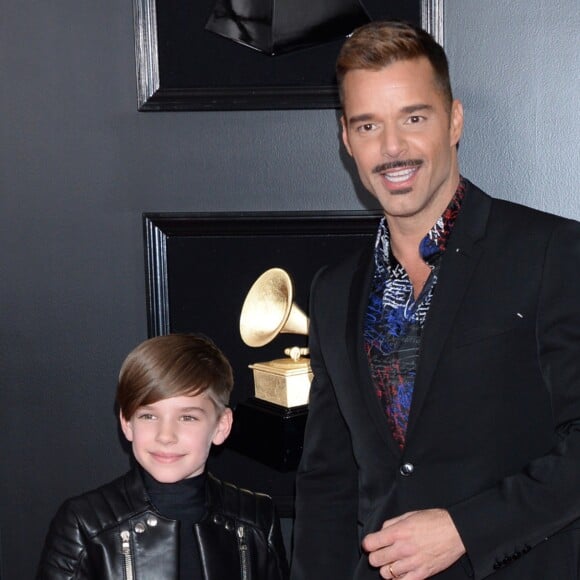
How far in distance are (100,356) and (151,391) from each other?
0.81m

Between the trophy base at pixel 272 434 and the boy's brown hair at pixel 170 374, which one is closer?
the boy's brown hair at pixel 170 374

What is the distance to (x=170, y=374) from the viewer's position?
1928 mm

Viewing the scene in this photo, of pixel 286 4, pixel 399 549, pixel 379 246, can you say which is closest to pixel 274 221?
pixel 286 4

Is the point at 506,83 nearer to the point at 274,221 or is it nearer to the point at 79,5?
the point at 274,221

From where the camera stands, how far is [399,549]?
Answer: 153cm

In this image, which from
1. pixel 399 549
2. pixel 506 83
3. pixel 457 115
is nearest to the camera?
pixel 399 549

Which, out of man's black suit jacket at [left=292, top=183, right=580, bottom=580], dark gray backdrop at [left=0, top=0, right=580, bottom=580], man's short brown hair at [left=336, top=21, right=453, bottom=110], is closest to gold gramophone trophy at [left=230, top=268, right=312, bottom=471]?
dark gray backdrop at [left=0, top=0, right=580, bottom=580]

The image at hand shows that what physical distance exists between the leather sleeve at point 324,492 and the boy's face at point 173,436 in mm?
218

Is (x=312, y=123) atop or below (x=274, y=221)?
atop

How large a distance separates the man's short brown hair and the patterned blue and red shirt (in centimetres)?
23

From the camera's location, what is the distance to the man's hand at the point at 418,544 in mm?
1522

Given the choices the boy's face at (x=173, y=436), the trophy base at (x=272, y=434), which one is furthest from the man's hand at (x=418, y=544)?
the trophy base at (x=272, y=434)

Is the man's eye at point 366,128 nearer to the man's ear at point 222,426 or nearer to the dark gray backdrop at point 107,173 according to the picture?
the man's ear at point 222,426

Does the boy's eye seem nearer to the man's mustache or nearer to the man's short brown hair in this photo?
the man's mustache
